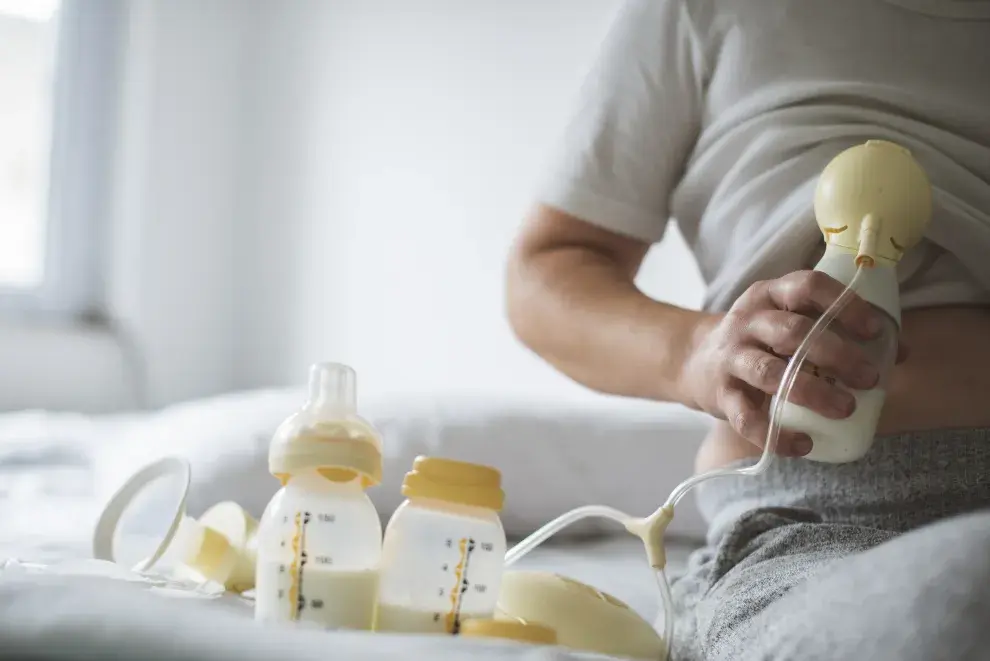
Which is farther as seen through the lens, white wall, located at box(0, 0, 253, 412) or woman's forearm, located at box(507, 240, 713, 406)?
white wall, located at box(0, 0, 253, 412)

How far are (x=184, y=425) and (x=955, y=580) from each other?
1082 millimetres

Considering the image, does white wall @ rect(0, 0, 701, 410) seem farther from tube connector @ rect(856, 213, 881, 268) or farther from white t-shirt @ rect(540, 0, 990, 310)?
tube connector @ rect(856, 213, 881, 268)

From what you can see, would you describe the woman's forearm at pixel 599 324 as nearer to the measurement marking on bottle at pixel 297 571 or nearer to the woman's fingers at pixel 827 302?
the woman's fingers at pixel 827 302

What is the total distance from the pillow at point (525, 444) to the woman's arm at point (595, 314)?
0.40m

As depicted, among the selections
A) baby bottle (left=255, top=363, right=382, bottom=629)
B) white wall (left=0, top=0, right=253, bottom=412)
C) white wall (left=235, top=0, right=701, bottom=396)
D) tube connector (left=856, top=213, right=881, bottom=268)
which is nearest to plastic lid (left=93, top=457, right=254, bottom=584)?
baby bottle (left=255, top=363, right=382, bottom=629)

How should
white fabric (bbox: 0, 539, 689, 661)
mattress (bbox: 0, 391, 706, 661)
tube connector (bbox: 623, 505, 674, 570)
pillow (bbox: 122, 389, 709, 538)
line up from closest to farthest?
white fabric (bbox: 0, 539, 689, 661) < tube connector (bbox: 623, 505, 674, 570) < mattress (bbox: 0, 391, 706, 661) < pillow (bbox: 122, 389, 709, 538)

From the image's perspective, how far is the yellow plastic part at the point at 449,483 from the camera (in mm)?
492

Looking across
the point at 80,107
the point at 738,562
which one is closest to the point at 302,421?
the point at 738,562

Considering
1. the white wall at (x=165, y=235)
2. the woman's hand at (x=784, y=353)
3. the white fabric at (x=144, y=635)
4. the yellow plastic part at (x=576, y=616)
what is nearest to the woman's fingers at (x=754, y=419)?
the woman's hand at (x=784, y=353)

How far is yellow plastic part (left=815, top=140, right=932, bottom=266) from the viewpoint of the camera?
0.53 meters

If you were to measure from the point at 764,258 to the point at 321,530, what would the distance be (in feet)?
1.15

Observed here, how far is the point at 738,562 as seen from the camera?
1.94ft

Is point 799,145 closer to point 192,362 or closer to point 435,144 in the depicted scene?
point 435,144

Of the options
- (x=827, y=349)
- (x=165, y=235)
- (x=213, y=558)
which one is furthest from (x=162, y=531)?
(x=165, y=235)
